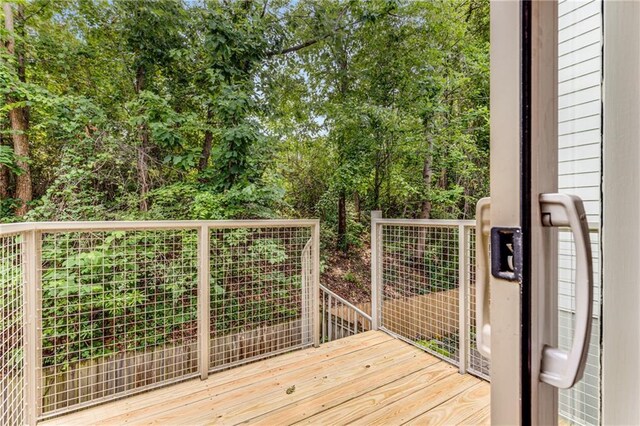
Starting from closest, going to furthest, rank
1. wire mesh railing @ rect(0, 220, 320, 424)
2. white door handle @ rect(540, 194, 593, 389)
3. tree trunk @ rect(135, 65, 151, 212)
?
white door handle @ rect(540, 194, 593, 389), wire mesh railing @ rect(0, 220, 320, 424), tree trunk @ rect(135, 65, 151, 212)

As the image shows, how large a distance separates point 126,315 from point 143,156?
2.77m

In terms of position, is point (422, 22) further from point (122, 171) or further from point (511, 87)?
point (511, 87)

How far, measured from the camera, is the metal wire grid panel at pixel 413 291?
9.19 ft

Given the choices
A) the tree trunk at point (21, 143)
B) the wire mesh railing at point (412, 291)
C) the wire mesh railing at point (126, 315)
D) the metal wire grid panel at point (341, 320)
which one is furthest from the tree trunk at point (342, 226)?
the tree trunk at point (21, 143)

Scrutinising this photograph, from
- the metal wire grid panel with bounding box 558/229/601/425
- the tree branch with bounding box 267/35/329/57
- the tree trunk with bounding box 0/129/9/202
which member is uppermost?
the tree branch with bounding box 267/35/329/57

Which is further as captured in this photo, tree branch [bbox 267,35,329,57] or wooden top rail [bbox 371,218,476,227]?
tree branch [bbox 267,35,329,57]

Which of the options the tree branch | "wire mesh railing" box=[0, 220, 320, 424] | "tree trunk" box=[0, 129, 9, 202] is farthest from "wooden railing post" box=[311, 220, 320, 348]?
"tree trunk" box=[0, 129, 9, 202]

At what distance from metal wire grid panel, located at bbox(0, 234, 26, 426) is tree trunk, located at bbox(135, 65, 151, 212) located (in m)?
2.49

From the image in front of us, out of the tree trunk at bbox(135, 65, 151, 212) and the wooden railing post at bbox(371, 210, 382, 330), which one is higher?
the tree trunk at bbox(135, 65, 151, 212)

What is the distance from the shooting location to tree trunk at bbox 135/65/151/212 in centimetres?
405

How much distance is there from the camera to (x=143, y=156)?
4094 millimetres

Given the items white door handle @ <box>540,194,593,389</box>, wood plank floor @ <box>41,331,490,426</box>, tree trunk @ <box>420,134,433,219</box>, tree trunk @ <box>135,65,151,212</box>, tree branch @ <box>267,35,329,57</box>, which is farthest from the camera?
tree trunk @ <box>420,134,433,219</box>

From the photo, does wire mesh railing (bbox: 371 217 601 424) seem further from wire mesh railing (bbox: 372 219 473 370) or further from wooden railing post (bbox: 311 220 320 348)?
wooden railing post (bbox: 311 220 320 348)

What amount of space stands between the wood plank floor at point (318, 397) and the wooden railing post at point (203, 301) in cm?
16
